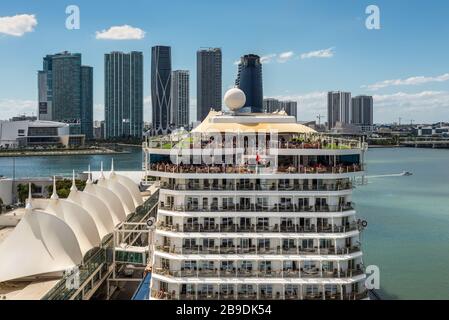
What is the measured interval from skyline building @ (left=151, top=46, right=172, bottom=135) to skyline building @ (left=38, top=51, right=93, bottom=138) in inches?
477

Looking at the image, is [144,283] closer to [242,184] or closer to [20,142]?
[242,184]

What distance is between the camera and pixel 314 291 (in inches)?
283

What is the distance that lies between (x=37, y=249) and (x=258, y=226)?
502 centimetres

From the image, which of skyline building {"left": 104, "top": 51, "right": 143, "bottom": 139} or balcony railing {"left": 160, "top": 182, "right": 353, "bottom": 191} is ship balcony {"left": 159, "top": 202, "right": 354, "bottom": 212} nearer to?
balcony railing {"left": 160, "top": 182, "right": 353, "bottom": 191}

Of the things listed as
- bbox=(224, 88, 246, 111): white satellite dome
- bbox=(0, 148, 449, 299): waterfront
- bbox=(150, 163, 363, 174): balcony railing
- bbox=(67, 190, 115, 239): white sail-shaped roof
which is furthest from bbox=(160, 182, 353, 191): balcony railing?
bbox=(0, 148, 449, 299): waterfront

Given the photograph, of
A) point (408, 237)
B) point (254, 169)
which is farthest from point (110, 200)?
point (408, 237)

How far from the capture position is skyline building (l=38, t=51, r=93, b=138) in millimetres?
88625

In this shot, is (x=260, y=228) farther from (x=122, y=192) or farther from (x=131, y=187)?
(x=131, y=187)

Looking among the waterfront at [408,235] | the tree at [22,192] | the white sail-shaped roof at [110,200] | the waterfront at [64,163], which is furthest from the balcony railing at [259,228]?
the waterfront at [64,163]

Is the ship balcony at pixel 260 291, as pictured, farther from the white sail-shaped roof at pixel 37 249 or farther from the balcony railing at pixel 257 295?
the white sail-shaped roof at pixel 37 249

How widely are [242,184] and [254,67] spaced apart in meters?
22.7

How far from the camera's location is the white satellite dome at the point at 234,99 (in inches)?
382

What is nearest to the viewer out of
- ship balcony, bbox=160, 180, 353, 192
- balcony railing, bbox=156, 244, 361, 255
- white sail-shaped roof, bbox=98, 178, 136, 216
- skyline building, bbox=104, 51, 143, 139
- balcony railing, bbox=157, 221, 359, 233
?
balcony railing, bbox=156, 244, 361, 255
